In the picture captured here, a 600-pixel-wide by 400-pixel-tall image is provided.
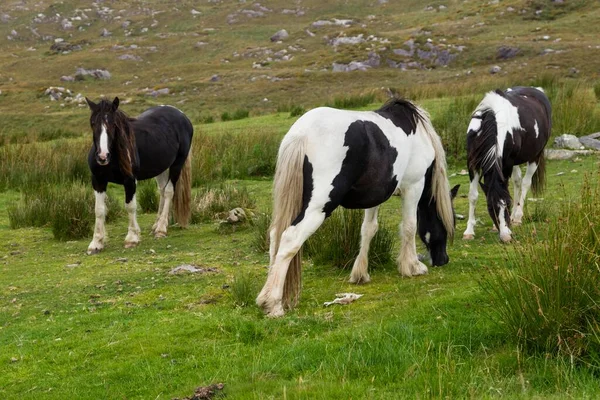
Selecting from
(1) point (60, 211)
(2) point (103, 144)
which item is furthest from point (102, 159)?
(1) point (60, 211)

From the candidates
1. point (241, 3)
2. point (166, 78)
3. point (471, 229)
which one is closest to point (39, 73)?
point (166, 78)

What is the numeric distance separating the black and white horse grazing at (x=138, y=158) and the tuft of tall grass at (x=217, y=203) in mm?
553

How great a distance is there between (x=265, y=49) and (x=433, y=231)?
192ft

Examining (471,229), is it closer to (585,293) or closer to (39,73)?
(585,293)

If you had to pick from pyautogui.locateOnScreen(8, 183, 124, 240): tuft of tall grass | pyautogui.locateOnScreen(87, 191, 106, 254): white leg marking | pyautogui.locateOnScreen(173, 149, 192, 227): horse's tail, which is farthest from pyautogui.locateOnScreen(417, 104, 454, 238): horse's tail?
pyautogui.locateOnScreen(8, 183, 124, 240): tuft of tall grass

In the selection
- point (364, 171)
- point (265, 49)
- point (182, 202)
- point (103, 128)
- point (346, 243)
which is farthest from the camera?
point (265, 49)

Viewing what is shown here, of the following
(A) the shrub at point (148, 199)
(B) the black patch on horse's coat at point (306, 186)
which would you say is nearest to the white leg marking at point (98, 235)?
(A) the shrub at point (148, 199)

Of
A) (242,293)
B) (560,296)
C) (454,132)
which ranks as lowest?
(454,132)

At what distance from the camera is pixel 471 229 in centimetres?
892

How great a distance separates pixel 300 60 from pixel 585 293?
49.0 metres

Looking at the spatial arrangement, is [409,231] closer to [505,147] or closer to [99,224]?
[505,147]

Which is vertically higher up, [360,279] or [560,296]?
[560,296]

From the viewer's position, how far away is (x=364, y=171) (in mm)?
5980

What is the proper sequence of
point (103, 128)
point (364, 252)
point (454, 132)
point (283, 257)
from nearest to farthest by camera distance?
point (283, 257)
point (364, 252)
point (103, 128)
point (454, 132)
